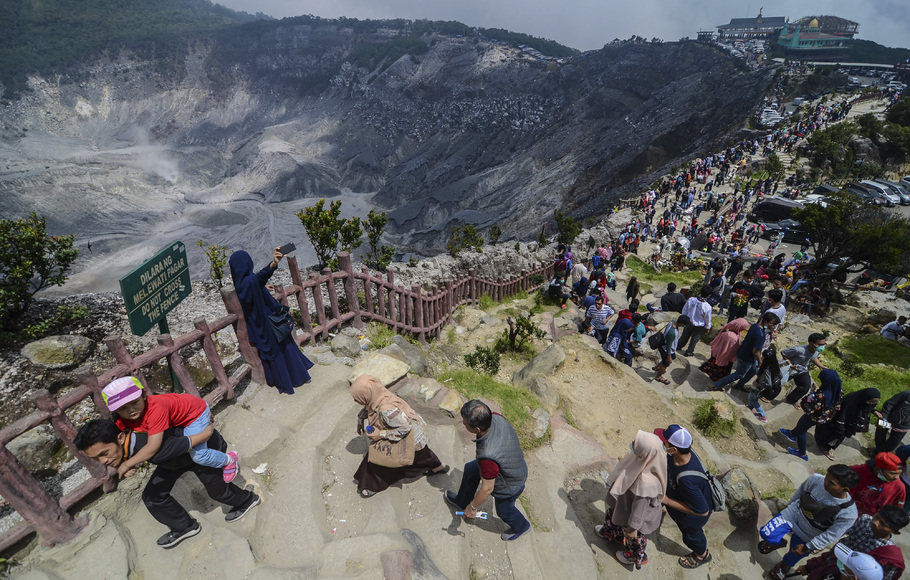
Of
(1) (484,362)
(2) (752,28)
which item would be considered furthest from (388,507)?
(2) (752,28)

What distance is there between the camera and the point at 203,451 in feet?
10.00

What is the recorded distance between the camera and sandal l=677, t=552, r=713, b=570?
3.61 m

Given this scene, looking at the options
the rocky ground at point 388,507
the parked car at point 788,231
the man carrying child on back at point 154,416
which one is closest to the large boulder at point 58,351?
the rocky ground at point 388,507

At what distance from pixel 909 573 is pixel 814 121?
38.0 meters

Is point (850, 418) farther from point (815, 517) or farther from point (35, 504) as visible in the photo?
point (35, 504)

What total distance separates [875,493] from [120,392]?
233 inches

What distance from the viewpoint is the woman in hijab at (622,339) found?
273 inches

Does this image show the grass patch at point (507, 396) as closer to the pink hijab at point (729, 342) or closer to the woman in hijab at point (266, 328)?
the woman in hijab at point (266, 328)

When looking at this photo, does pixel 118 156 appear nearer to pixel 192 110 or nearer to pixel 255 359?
pixel 192 110

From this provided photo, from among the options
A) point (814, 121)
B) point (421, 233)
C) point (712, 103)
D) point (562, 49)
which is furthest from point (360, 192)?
point (562, 49)

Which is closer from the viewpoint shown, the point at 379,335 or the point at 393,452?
the point at 393,452

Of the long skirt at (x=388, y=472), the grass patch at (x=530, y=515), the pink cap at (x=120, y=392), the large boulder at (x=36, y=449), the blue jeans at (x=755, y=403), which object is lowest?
the blue jeans at (x=755, y=403)

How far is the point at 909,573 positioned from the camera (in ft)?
12.6

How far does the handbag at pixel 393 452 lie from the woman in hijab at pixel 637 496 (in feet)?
5.55
